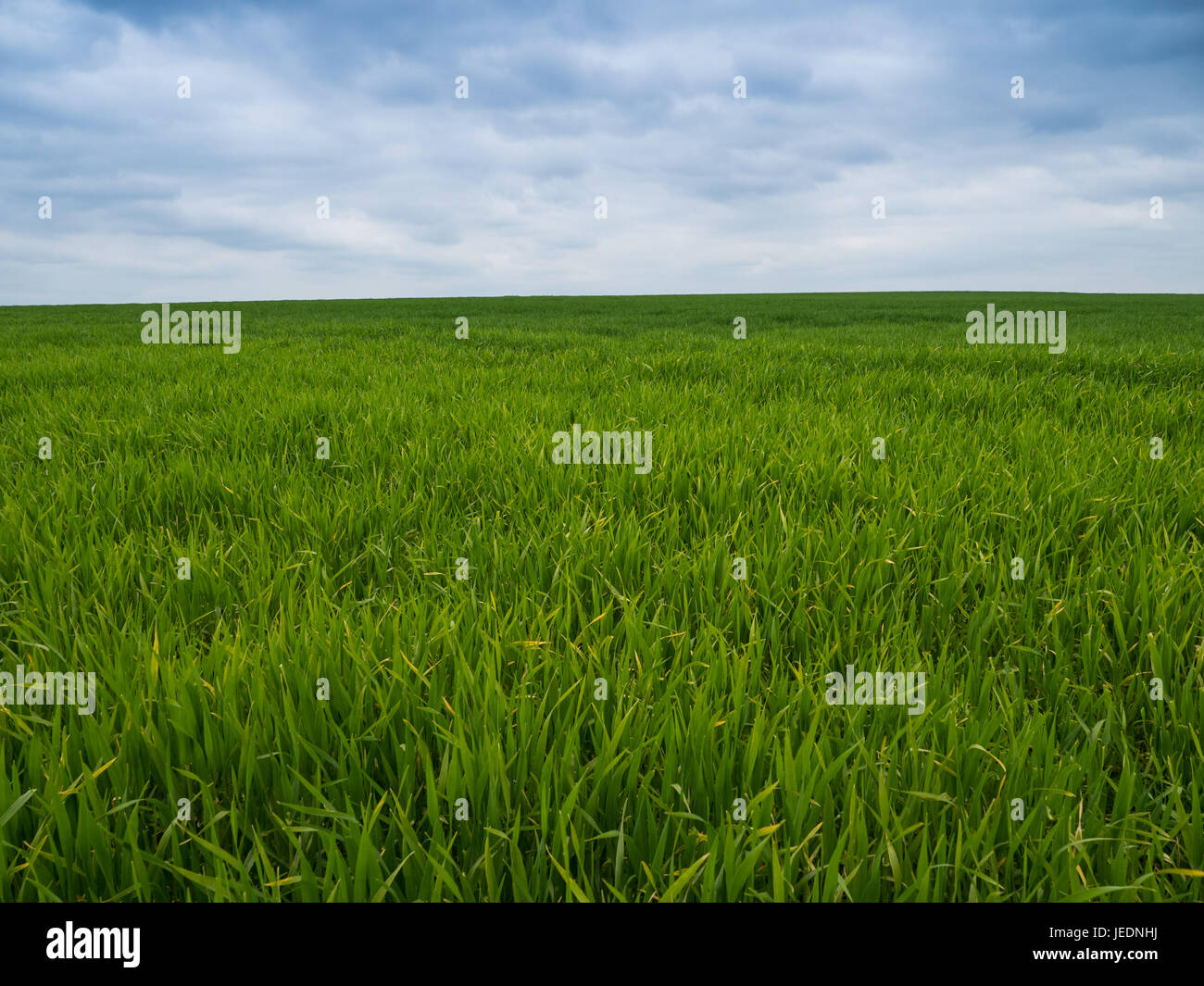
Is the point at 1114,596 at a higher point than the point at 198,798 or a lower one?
higher

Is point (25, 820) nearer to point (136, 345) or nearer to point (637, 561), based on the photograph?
point (637, 561)

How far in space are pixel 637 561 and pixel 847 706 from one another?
3.25 ft

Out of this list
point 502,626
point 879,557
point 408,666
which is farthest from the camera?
point 879,557

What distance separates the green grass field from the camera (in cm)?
117

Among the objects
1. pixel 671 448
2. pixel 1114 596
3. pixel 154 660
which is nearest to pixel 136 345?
pixel 671 448

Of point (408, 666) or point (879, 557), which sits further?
point (879, 557)

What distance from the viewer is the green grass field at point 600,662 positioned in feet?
3.83

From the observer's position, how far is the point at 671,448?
3637 millimetres

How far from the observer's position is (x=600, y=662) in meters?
1.66

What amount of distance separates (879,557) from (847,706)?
36.8 inches
